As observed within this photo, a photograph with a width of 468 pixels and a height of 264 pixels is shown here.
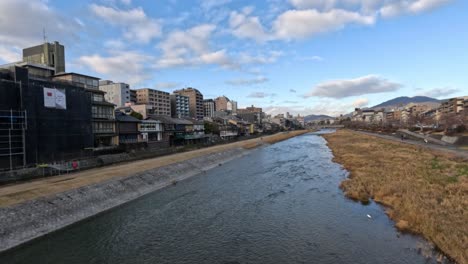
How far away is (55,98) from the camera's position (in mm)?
31594

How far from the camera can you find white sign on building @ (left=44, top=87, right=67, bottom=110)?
3044cm

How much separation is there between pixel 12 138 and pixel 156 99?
93644 mm

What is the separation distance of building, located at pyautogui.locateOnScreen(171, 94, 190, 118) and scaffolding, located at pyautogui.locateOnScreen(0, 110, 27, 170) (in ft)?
335

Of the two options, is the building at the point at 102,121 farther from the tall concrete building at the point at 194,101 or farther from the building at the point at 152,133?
the tall concrete building at the point at 194,101

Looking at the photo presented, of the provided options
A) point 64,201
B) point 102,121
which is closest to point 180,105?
point 102,121

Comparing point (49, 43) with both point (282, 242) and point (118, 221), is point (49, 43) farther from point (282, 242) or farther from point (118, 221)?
point (282, 242)

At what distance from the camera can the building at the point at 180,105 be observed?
5198 inches

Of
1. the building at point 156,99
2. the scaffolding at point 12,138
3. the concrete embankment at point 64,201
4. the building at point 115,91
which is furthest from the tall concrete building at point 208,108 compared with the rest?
the scaffolding at point 12,138

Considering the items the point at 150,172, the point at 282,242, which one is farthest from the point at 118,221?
the point at 150,172

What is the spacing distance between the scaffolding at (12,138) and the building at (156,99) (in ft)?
279

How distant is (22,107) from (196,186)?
18.3 metres

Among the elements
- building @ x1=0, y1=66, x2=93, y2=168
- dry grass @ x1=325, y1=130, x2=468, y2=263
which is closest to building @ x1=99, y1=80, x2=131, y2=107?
building @ x1=0, y1=66, x2=93, y2=168

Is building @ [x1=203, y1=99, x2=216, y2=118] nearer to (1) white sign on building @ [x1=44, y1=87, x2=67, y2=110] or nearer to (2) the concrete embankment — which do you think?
(1) white sign on building @ [x1=44, y1=87, x2=67, y2=110]

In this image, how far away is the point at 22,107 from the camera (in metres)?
27.2
